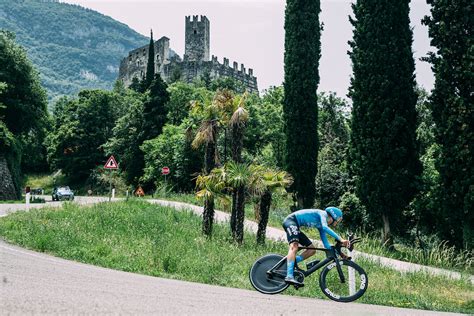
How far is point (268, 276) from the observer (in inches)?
354

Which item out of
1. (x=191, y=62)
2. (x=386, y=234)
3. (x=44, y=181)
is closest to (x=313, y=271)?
(x=386, y=234)

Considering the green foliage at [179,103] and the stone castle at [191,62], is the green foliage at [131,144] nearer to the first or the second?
the green foliage at [179,103]

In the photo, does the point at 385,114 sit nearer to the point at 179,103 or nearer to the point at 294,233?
the point at 294,233

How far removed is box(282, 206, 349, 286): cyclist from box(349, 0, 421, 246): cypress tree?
42.1 feet

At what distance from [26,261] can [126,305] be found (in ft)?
17.1

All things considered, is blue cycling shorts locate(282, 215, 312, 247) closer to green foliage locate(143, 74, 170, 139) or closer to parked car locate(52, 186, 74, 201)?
parked car locate(52, 186, 74, 201)

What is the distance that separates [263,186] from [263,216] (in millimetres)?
1206

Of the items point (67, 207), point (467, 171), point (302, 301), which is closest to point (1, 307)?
point (302, 301)

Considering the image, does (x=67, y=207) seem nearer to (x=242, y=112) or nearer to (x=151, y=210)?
(x=151, y=210)

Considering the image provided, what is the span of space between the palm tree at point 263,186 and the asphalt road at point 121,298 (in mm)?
7104

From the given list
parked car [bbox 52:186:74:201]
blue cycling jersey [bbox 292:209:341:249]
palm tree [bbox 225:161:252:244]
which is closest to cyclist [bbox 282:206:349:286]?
blue cycling jersey [bbox 292:209:341:249]

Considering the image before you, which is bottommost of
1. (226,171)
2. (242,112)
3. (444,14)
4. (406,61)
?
(226,171)

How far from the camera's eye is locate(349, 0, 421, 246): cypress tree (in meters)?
21.6

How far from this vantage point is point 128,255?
12680 millimetres
